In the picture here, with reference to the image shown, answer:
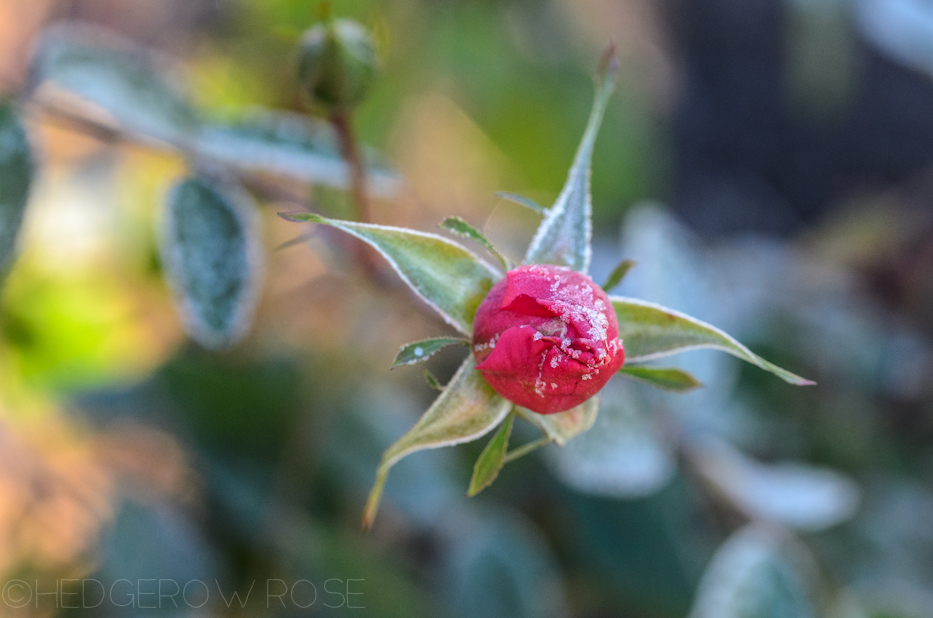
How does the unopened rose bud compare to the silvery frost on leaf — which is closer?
the silvery frost on leaf

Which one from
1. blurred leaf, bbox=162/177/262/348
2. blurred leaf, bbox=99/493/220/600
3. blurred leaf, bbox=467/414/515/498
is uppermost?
blurred leaf, bbox=467/414/515/498

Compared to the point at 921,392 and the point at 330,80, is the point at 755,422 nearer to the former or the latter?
the point at 921,392

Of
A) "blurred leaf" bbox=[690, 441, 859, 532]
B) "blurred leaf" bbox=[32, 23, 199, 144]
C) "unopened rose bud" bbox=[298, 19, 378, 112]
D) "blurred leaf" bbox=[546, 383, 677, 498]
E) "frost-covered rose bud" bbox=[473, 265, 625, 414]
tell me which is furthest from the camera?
"blurred leaf" bbox=[690, 441, 859, 532]

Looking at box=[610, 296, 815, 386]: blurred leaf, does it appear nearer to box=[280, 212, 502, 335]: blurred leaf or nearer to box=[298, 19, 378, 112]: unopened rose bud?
box=[280, 212, 502, 335]: blurred leaf

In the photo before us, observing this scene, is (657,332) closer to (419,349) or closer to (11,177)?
(419,349)

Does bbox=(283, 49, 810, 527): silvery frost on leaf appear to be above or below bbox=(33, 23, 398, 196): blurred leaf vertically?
above

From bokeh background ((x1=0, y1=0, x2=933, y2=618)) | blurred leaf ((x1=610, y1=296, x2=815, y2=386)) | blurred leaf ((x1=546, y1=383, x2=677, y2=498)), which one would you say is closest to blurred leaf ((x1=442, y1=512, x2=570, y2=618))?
bokeh background ((x1=0, y1=0, x2=933, y2=618))

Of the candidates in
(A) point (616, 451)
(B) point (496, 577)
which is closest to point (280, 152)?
(A) point (616, 451)
